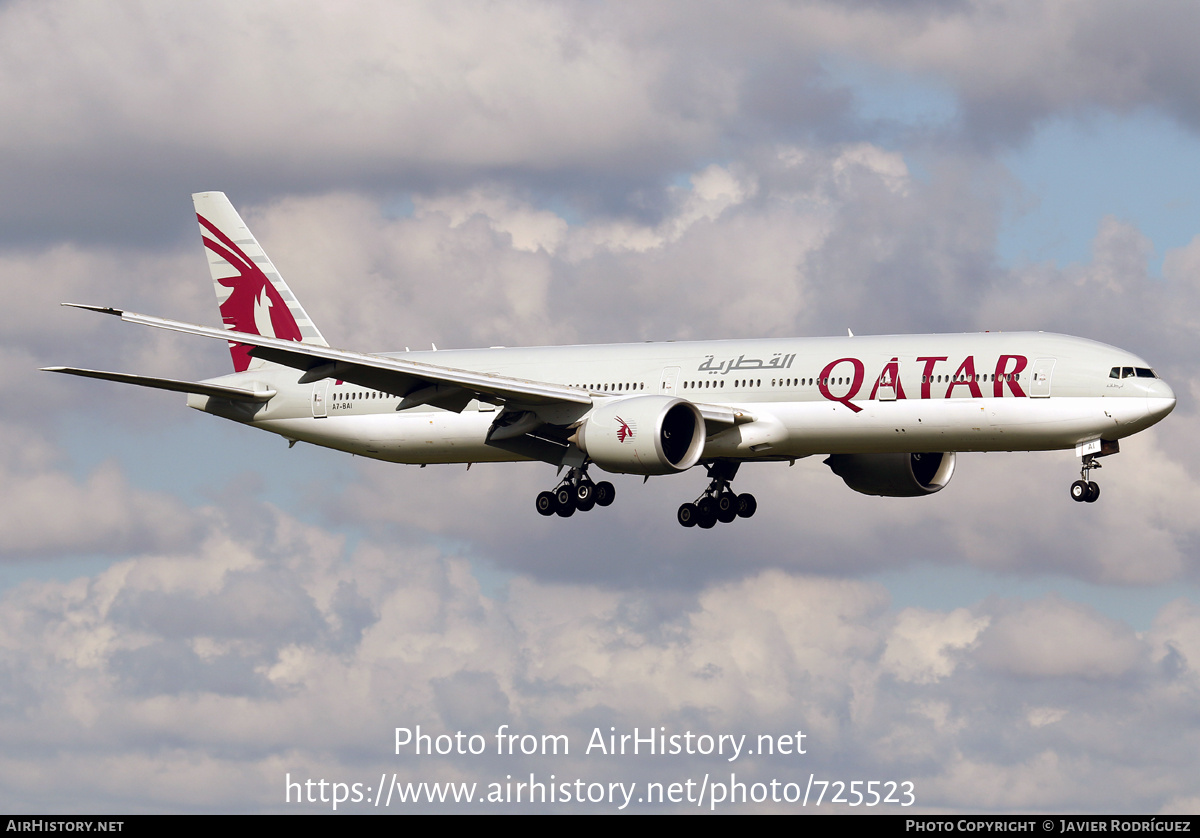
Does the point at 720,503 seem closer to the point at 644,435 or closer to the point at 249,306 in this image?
the point at 644,435

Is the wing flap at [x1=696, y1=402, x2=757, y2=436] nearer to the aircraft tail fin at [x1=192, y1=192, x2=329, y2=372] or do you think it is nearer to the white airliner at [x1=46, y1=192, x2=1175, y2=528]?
the white airliner at [x1=46, y1=192, x2=1175, y2=528]

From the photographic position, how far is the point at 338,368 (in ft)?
172

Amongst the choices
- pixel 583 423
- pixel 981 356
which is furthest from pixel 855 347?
pixel 583 423

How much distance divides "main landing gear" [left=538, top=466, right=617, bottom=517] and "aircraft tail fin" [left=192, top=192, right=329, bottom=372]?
1303cm

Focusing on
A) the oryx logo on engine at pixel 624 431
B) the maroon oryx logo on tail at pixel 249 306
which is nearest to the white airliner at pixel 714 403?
the oryx logo on engine at pixel 624 431

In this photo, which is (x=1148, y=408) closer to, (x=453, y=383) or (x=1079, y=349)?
(x=1079, y=349)

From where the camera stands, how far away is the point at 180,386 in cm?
5916

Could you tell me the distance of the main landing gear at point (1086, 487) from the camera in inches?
1933

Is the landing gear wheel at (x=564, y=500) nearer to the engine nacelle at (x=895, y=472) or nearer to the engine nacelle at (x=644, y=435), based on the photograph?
the engine nacelle at (x=644, y=435)

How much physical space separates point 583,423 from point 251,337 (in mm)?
10489

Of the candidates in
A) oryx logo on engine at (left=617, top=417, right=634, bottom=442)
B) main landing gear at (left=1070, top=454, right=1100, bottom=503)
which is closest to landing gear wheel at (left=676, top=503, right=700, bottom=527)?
oryx logo on engine at (left=617, top=417, right=634, bottom=442)

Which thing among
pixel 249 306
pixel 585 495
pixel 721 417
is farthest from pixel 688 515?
pixel 249 306

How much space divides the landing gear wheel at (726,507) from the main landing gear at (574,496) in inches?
194

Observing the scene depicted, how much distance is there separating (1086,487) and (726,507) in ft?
46.1
